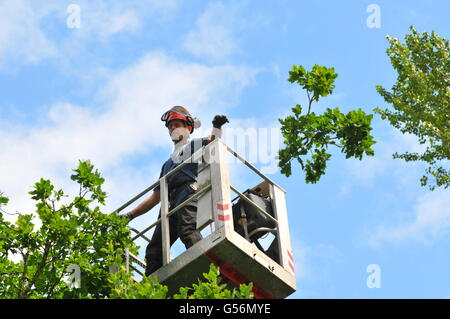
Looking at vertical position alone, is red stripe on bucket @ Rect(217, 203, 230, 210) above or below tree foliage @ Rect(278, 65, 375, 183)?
below

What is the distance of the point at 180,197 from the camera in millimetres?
11266

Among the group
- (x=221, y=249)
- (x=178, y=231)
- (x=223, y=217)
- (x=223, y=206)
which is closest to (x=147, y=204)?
(x=178, y=231)

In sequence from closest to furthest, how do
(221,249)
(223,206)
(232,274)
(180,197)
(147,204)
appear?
(221,249) → (223,206) → (232,274) → (180,197) → (147,204)

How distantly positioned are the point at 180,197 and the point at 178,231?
0.58 m

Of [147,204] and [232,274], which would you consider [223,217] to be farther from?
[147,204]

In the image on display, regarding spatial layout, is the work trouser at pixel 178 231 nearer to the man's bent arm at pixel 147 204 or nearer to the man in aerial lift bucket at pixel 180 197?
the man in aerial lift bucket at pixel 180 197

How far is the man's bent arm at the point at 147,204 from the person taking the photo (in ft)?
38.8

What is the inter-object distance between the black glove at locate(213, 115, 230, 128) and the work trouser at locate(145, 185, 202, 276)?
897mm

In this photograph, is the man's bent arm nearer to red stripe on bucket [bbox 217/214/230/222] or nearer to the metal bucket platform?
the metal bucket platform

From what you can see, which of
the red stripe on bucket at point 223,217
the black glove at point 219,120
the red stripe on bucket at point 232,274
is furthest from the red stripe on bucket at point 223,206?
the black glove at point 219,120

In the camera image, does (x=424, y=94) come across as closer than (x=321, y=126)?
No

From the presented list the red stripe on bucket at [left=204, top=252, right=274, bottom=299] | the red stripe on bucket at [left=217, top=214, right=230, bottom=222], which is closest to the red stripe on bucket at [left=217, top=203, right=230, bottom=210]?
the red stripe on bucket at [left=217, top=214, right=230, bottom=222]

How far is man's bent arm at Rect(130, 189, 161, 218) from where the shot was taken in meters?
11.8
